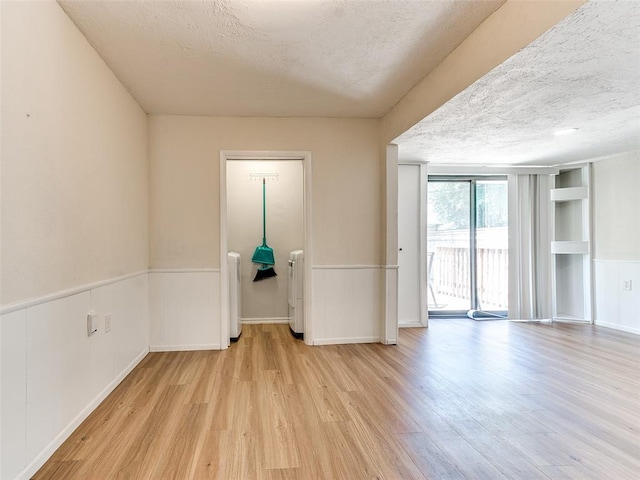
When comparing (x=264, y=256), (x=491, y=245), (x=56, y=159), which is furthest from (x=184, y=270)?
(x=491, y=245)

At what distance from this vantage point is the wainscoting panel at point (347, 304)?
143 inches

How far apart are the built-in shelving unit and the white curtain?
0.42 feet

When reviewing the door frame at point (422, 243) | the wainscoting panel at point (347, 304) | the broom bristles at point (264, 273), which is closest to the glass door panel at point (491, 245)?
the door frame at point (422, 243)

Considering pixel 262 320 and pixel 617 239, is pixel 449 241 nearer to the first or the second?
pixel 617 239

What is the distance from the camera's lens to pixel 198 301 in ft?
11.4

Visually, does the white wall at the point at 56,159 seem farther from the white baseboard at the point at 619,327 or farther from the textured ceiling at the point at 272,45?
the white baseboard at the point at 619,327

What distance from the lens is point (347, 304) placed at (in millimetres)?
3682

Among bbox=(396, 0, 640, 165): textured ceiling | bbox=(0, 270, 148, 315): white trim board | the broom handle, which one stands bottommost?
bbox=(0, 270, 148, 315): white trim board

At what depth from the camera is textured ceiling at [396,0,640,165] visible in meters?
1.65

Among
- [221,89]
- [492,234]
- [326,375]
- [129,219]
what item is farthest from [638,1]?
[492,234]

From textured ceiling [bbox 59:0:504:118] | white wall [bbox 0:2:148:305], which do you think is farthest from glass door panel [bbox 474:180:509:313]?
white wall [bbox 0:2:148:305]

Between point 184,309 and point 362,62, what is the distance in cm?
273

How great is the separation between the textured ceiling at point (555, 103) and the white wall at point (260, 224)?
5.49 feet

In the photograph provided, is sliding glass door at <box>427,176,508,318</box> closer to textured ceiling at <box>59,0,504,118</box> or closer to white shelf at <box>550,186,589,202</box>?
white shelf at <box>550,186,589,202</box>
